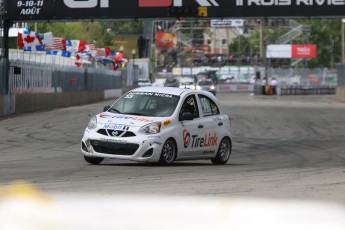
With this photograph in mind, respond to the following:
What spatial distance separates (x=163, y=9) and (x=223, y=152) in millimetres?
18560

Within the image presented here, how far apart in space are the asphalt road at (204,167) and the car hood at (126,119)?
77 centimetres

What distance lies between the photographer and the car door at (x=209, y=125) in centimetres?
1573

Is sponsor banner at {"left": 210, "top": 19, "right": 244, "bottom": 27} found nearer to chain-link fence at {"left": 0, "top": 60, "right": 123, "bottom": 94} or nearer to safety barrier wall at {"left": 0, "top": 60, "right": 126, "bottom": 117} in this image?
chain-link fence at {"left": 0, "top": 60, "right": 123, "bottom": 94}

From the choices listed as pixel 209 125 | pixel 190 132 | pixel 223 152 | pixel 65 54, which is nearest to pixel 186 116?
pixel 190 132

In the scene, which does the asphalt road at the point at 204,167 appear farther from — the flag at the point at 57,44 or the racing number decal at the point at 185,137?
the flag at the point at 57,44

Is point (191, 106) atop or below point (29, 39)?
below

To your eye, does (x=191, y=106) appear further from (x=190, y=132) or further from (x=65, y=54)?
(x=65, y=54)

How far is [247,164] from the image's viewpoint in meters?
16.2

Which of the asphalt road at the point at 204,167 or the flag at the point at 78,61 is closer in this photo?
the asphalt road at the point at 204,167

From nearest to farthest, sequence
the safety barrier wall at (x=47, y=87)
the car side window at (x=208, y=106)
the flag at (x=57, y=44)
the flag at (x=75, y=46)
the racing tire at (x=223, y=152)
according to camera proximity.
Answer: the car side window at (x=208, y=106) → the racing tire at (x=223, y=152) → the safety barrier wall at (x=47, y=87) → the flag at (x=57, y=44) → the flag at (x=75, y=46)

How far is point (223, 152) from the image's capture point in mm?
16406

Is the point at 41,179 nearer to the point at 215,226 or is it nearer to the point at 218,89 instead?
Result: the point at 215,226

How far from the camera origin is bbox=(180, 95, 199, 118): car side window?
15.6 metres

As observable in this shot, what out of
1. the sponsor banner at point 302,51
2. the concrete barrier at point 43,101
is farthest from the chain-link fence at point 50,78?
the sponsor banner at point 302,51
